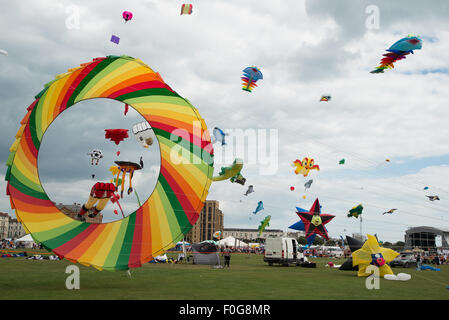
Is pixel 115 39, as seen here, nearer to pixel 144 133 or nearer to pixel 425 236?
pixel 144 133

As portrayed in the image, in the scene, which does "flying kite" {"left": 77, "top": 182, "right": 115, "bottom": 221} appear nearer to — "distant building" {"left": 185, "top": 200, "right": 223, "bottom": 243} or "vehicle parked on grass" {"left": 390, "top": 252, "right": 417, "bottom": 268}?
"vehicle parked on grass" {"left": 390, "top": 252, "right": 417, "bottom": 268}

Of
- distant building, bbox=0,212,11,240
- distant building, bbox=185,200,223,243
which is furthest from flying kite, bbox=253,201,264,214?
distant building, bbox=0,212,11,240

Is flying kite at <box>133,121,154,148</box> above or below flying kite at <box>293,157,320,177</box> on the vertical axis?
below

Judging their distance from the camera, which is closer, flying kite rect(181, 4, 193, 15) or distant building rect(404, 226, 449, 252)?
flying kite rect(181, 4, 193, 15)

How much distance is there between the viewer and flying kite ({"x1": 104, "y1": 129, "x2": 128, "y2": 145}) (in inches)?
446

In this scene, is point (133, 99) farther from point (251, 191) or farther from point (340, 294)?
point (251, 191)

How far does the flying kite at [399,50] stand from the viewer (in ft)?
46.7

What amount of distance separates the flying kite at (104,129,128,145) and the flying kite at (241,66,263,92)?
Answer: 315 inches

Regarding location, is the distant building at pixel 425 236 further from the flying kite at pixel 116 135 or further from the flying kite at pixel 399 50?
the flying kite at pixel 116 135

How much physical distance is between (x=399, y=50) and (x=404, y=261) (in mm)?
20623

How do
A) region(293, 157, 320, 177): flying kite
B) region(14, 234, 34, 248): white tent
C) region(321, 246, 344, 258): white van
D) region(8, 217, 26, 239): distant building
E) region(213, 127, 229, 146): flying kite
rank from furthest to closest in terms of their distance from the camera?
region(8, 217, 26, 239): distant building
region(321, 246, 344, 258): white van
region(14, 234, 34, 248): white tent
region(293, 157, 320, 177): flying kite
region(213, 127, 229, 146): flying kite

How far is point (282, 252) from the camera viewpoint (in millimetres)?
27484

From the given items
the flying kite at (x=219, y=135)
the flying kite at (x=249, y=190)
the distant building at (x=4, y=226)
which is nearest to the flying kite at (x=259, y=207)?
the flying kite at (x=249, y=190)

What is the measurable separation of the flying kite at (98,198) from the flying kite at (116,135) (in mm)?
1333
